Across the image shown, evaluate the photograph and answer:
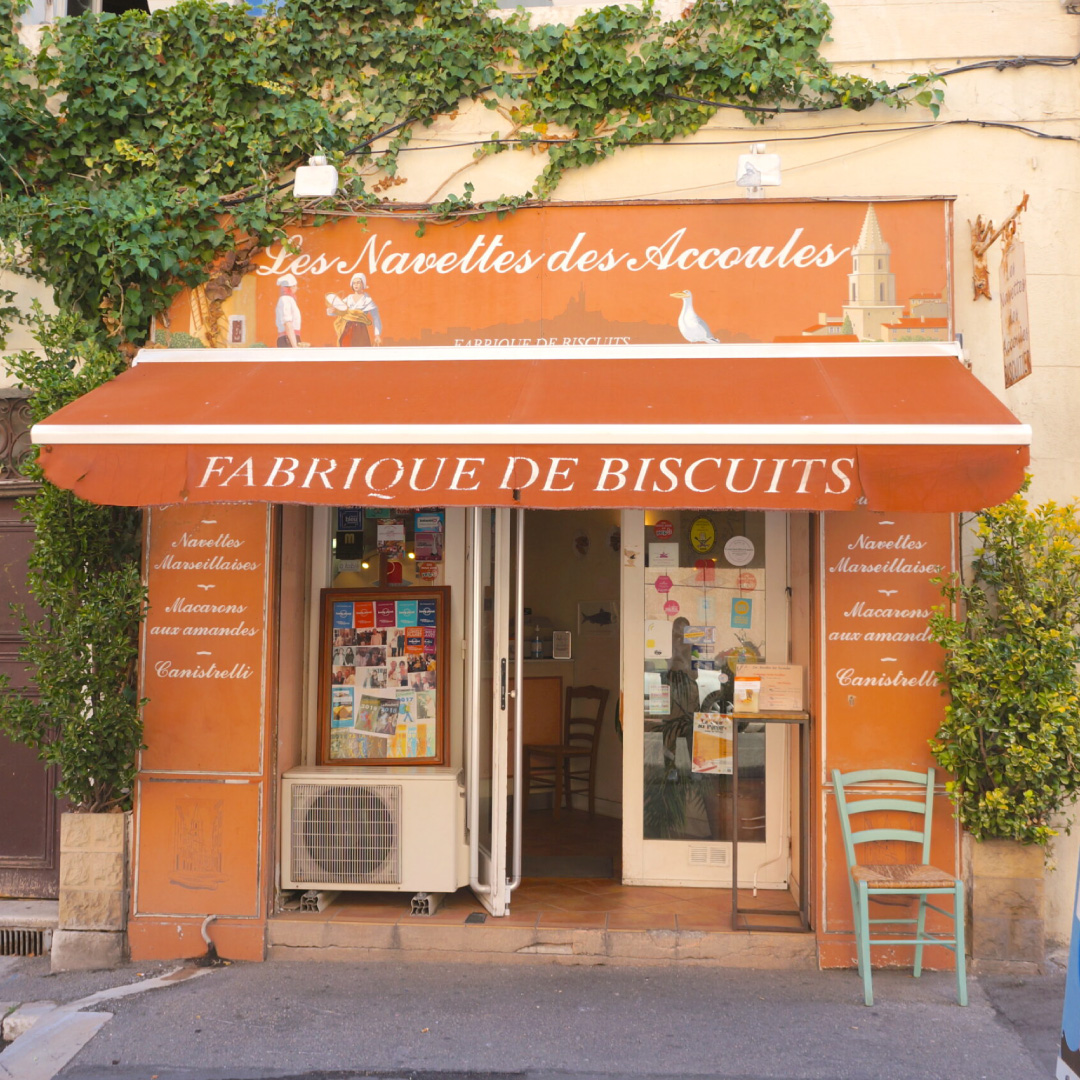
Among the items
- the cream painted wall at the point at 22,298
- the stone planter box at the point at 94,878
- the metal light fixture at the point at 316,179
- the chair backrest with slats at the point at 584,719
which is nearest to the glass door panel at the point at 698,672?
the chair backrest with slats at the point at 584,719

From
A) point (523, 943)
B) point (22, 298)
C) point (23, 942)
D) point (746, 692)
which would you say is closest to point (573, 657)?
point (746, 692)

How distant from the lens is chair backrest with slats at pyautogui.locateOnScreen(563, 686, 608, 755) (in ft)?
27.9

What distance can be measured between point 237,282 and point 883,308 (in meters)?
3.73

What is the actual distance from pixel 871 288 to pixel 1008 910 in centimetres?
339

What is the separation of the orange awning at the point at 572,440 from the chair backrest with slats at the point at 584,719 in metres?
3.96

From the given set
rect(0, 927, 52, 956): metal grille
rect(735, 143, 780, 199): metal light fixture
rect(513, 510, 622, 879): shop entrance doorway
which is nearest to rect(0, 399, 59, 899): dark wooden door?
rect(0, 927, 52, 956): metal grille

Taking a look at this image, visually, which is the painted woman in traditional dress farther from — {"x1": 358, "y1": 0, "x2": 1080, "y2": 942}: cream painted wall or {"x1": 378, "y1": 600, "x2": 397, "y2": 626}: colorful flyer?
{"x1": 378, "y1": 600, "x2": 397, "y2": 626}: colorful flyer

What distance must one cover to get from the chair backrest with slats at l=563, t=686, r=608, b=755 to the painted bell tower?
13.6ft

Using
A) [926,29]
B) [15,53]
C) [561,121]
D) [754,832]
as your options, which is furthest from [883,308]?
[15,53]

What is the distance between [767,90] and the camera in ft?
18.7

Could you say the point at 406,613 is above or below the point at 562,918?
above

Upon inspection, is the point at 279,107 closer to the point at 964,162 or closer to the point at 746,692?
the point at 964,162

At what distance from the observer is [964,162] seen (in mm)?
5609

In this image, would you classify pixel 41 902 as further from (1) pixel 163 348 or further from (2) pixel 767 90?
(2) pixel 767 90
